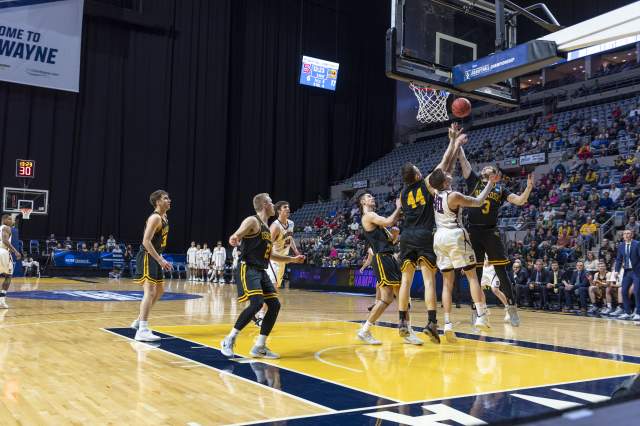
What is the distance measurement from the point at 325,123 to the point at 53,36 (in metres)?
13.3

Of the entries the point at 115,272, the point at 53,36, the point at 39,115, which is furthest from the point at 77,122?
the point at 115,272

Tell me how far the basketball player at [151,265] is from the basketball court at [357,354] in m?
0.27

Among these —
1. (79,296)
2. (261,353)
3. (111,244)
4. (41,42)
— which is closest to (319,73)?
(41,42)

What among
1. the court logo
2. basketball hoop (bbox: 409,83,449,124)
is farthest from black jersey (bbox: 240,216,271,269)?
basketball hoop (bbox: 409,83,449,124)

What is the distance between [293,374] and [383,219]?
2143 mm

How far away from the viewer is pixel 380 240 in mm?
6648

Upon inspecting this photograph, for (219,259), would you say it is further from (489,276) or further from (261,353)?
(261,353)

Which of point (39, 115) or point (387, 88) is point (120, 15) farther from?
point (387, 88)

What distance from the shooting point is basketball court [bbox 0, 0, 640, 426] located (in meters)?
3.67

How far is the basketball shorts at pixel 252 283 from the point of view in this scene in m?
5.48

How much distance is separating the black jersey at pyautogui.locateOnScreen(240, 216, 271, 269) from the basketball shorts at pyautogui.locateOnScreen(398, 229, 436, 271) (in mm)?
1814

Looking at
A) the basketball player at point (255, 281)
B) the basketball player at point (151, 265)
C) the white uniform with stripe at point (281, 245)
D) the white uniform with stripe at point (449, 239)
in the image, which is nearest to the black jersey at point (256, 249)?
the basketball player at point (255, 281)

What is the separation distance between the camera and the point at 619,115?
19.8 metres

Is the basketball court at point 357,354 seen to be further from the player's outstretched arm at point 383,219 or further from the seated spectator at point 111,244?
the seated spectator at point 111,244
